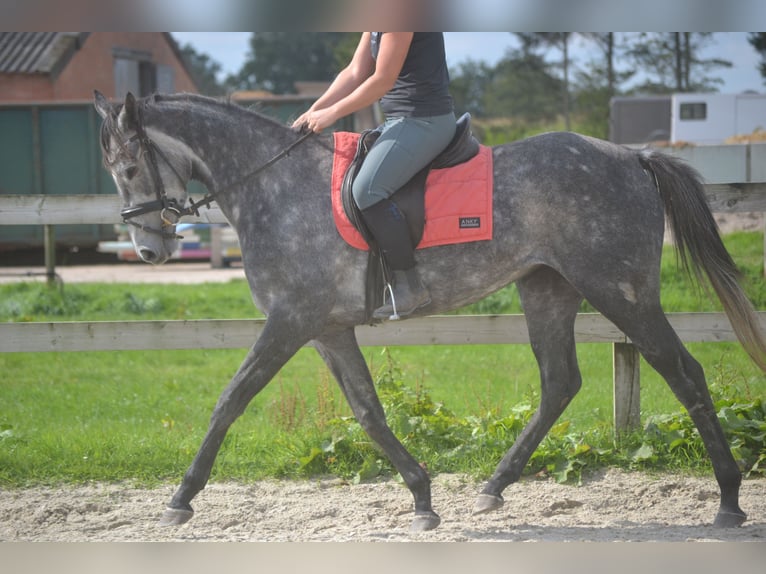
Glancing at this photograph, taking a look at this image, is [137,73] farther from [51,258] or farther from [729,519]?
[729,519]

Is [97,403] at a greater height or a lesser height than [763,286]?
lesser

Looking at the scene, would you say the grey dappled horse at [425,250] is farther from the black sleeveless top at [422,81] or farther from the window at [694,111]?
the window at [694,111]

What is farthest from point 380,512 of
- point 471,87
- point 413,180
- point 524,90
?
point 471,87

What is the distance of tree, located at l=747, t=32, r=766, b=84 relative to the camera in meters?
7.87

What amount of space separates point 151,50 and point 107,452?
20.1 metres

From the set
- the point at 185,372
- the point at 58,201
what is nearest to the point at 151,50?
the point at 185,372

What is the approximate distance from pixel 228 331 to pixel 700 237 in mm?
2890

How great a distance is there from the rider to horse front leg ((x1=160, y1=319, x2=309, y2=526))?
18.0 inches

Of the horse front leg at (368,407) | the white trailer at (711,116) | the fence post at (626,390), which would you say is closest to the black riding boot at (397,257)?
the horse front leg at (368,407)

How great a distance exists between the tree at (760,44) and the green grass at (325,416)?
2041mm

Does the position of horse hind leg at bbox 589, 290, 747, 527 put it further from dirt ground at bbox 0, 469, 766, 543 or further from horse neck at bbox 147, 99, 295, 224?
horse neck at bbox 147, 99, 295, 224

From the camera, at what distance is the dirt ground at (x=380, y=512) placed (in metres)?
4.17

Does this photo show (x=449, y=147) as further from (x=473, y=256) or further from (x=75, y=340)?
(x=75, y=340)

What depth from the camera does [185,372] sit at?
8242mm
